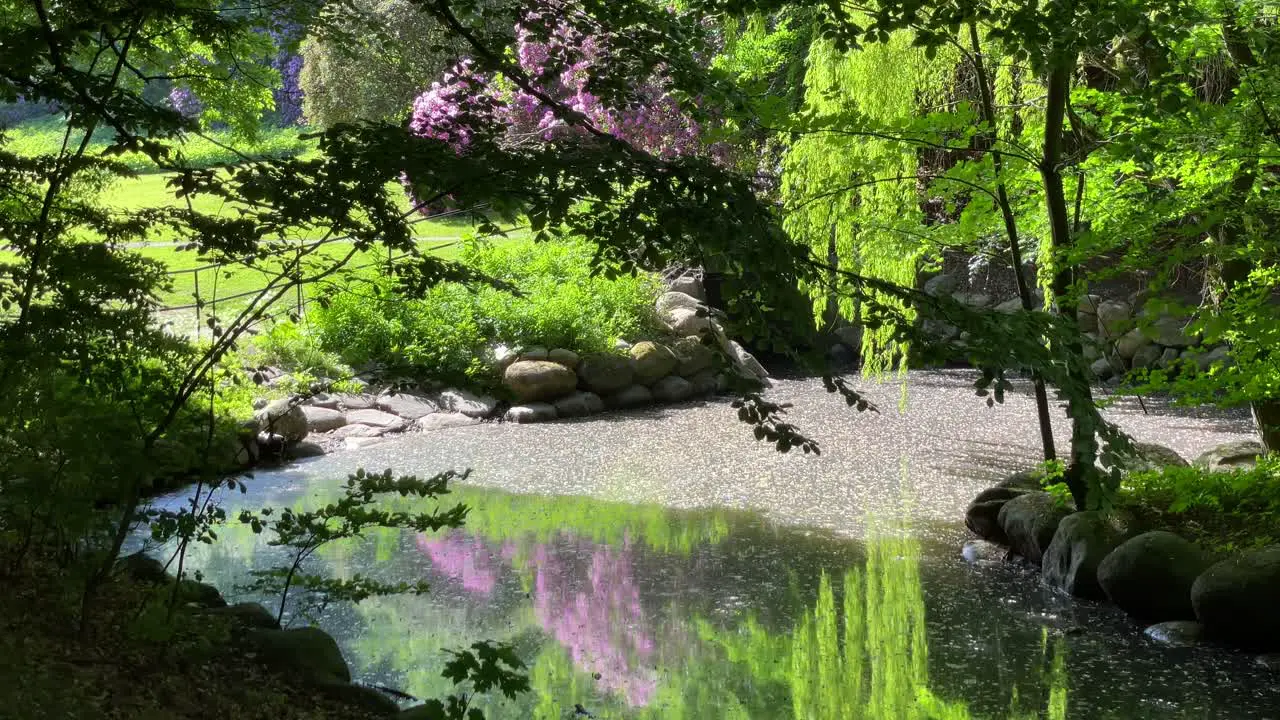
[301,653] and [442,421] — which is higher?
[442,421]

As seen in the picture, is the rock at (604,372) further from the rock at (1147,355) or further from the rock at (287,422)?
the rock at (1147,355)

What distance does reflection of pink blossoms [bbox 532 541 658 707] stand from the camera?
4.69 m

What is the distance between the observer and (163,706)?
3.31 m

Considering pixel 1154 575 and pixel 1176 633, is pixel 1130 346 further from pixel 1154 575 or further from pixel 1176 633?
pixel 1176 633

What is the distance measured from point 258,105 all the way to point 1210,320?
5.78 m

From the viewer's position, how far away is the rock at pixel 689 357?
12.1 meters

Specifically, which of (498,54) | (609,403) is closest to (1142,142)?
(498,54)

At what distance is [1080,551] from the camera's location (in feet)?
18.9

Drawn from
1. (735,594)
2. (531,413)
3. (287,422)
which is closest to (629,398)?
(531,413)

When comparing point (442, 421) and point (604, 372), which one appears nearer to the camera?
point (442, 421)

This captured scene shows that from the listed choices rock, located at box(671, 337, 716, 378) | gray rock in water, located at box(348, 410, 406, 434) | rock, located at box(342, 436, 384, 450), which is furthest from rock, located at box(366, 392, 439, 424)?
rock, located at box(671, 337, 716, 378)

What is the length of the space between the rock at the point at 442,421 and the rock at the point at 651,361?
1815 millimetres

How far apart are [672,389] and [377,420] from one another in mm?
2976

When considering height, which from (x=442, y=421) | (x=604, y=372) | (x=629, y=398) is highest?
(x=604, y=372)
